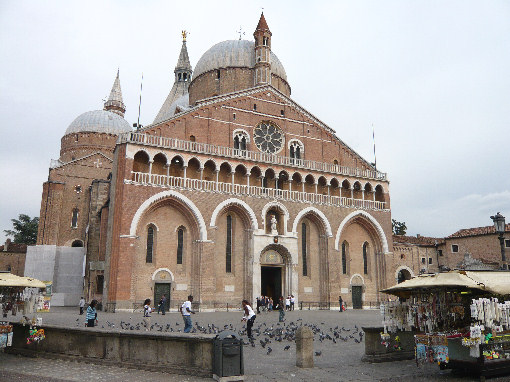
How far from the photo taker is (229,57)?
40250 mm

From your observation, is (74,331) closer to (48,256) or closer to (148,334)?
(148,334)

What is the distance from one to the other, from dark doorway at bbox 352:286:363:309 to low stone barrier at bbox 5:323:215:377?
2598 centimetres

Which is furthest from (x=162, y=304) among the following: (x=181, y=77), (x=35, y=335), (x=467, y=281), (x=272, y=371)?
(x=181, y=77)

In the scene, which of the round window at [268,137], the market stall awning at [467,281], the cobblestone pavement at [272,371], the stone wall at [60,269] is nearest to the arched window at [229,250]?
the round window at [268,137]

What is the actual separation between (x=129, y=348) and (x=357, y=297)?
26.6 meters

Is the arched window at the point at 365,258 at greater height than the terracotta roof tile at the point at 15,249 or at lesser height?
lesser

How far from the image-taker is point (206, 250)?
27.2 metres

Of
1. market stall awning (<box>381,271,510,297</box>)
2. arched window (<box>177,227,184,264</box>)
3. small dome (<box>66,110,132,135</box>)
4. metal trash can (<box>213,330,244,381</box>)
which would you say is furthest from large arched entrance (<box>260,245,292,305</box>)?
small dome (<box>66,110,132,135</box>)

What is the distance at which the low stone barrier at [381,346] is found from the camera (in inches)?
392

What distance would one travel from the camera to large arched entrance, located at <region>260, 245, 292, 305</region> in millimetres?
29891

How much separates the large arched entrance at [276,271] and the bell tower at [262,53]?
14.7 m

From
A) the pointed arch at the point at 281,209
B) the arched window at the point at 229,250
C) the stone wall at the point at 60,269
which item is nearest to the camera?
the arched window at the point at 229,250

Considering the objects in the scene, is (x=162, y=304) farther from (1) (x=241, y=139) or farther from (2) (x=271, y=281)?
(1) (x=241, y=139)

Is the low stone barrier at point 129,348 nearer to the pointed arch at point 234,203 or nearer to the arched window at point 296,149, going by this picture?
the pointed arch at point 234,203
